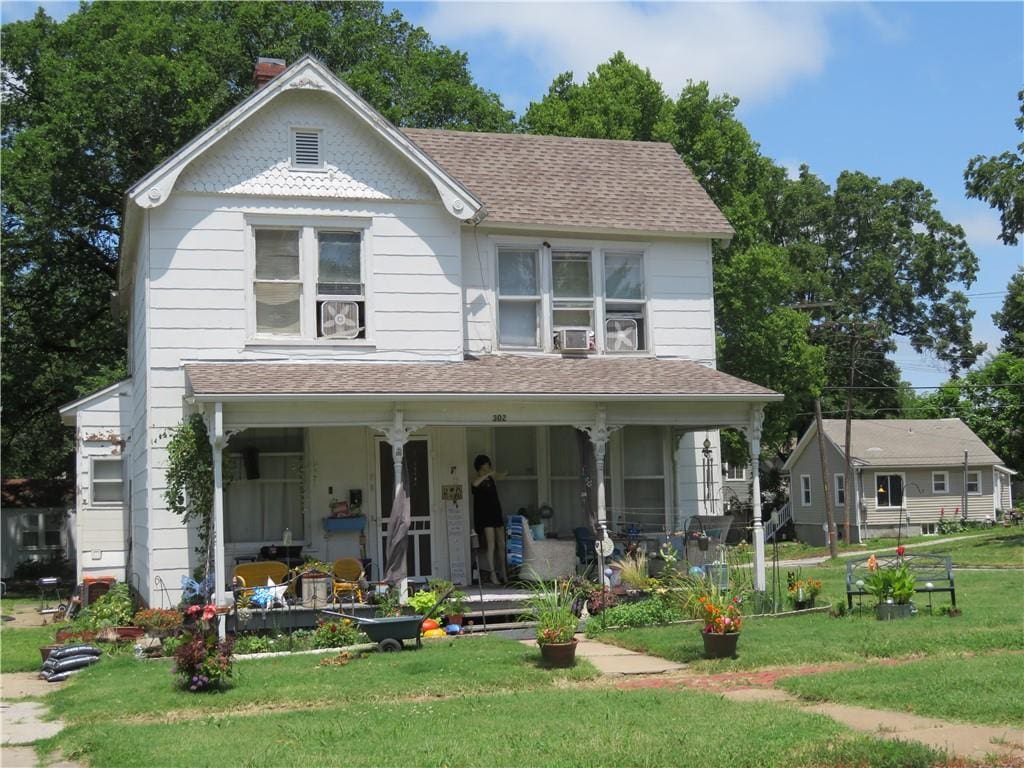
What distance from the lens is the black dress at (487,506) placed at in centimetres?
1861

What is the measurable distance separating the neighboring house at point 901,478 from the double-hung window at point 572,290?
30.7m

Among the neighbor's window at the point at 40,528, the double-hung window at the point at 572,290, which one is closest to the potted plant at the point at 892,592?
the double-hung window at the point at 572,290

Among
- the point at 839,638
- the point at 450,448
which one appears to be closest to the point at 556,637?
the point at 839,638

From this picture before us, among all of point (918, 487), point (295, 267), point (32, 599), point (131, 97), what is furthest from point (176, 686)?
point (918, 487)

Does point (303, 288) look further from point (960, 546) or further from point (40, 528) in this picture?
point (960, 546)

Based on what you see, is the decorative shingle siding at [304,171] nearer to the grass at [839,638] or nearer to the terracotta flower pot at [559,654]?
the grass at [839,638]

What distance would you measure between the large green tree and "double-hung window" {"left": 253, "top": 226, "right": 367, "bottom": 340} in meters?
13.2

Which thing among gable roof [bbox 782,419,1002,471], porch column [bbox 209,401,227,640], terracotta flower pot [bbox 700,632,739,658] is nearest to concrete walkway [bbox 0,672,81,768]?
porch column [bbox 209,401,227,640]

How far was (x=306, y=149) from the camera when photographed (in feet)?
59.0

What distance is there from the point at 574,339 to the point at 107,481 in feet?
29.5

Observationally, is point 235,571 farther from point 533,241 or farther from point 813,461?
point 813,461

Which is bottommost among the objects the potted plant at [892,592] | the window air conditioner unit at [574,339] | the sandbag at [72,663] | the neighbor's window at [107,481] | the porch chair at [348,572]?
the sandbag at [72,663]

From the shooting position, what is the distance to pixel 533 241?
64.8 ft

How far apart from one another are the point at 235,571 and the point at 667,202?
984 cm
